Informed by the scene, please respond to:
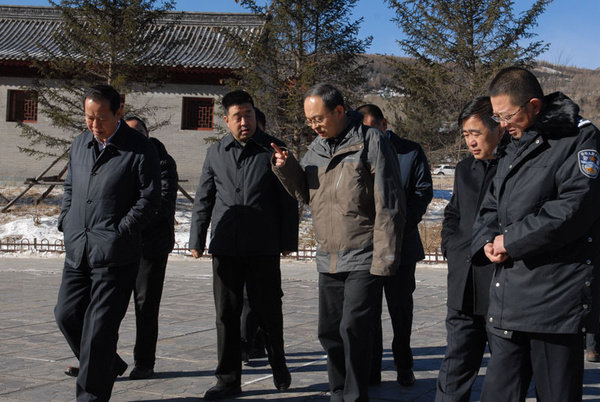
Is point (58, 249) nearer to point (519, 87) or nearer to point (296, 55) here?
point (296, 55)

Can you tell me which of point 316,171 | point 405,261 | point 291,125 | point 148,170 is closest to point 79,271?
point 148,170

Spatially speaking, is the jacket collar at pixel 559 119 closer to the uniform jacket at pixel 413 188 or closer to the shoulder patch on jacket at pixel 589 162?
the shoulder patch on jacket at pixel 589 162

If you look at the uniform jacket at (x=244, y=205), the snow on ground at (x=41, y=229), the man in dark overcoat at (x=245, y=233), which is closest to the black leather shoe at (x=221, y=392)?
the man in dark overcoat at (x=245, y=233)

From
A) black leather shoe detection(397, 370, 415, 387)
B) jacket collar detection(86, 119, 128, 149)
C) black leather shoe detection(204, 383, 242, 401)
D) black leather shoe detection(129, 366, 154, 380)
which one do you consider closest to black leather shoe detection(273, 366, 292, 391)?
black leather shoe detection(204, 383, 242, 401)

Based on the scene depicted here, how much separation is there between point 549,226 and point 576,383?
27.7 inches

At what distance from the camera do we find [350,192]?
4.47 m

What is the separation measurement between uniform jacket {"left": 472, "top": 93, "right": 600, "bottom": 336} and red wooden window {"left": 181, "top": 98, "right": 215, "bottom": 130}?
25.3 meters

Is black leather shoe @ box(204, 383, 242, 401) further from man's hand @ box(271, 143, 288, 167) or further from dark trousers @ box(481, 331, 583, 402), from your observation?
dark trousers @ box(481, 331, 583, 402)

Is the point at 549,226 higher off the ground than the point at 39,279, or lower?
higher

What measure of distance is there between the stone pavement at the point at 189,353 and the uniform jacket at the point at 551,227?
1934 mm

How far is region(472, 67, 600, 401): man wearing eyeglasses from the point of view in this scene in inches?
123

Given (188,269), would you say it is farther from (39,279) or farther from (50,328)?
(50,328)

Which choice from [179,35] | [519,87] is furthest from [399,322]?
[179,35]

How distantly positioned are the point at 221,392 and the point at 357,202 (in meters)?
1.57
